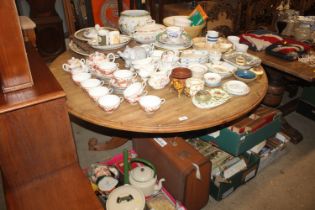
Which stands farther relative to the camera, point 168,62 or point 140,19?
point 140,19

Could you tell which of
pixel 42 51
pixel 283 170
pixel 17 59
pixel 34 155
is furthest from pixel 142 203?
pixel 42 51

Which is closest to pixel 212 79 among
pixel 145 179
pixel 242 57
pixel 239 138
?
pixel 242 57

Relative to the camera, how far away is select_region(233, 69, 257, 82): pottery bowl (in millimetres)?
1555

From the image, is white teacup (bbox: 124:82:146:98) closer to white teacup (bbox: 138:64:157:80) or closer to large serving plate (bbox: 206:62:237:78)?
white teacup (bbox: 138:64:157:80)

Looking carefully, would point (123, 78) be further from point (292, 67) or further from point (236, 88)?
point (292, 67)

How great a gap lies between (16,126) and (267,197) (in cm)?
161

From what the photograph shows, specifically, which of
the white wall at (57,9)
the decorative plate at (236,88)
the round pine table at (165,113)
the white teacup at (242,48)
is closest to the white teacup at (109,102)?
the round pine table at (165,113)

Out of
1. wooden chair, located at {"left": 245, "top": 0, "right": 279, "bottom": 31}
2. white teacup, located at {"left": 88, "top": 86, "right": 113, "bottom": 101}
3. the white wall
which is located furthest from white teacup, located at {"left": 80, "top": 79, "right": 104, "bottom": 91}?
wooden chair, located at {"left": 245, "top": 0, "right": 279, "bottom": 31}

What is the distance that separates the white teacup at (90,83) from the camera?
1.43 meters

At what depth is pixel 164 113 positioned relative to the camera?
4.27 feet

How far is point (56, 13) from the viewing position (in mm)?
3680

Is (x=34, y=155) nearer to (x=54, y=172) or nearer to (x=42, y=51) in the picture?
(x=54, y=172)

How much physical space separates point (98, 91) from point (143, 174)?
574 millimetres

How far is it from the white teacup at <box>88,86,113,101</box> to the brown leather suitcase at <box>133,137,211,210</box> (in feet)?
1.61
